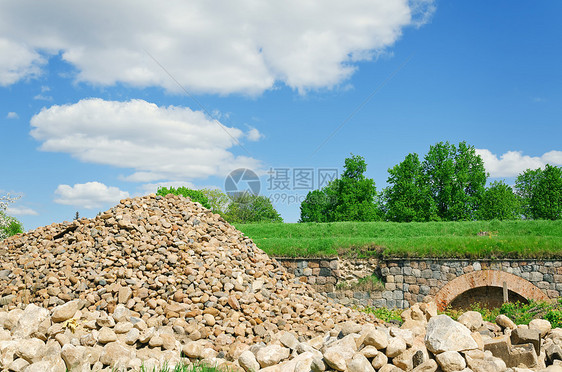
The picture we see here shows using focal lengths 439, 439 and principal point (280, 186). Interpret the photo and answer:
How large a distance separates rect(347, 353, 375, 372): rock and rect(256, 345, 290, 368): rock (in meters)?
1.05

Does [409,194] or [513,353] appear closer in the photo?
[513,353]

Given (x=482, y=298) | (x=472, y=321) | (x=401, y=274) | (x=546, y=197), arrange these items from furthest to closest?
(x=546, y=197), (x=401, y=274), (x=482, y=298), (x=472, y=321)

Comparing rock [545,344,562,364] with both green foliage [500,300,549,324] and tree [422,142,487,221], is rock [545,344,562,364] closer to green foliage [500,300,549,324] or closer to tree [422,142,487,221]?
green foliage [500,300,549,324]

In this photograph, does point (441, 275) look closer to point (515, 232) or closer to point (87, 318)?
point (515, 232)

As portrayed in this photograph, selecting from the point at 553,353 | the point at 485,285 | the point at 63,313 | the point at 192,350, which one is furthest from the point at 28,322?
the point at 485,285

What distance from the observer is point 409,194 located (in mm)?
24312

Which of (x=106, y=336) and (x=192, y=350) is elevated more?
(x=106, y=336)

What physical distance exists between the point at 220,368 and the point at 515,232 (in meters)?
13.4

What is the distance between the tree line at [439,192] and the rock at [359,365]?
20.4 meters

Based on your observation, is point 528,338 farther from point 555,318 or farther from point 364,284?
point 364,284

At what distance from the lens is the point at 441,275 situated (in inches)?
499

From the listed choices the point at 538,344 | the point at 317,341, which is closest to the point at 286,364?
the point at 317,341

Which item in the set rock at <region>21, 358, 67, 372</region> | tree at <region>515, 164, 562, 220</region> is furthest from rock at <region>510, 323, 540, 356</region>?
tree at <region>515, 164, 562, 220</region>

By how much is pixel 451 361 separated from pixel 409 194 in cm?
2110
